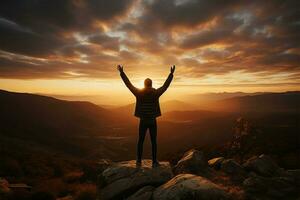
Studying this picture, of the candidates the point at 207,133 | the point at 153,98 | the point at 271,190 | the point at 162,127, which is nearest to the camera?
the point at 271,190

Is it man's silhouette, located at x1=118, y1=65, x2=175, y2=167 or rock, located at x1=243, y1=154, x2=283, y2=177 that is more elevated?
man's silhouette, located at x1=118, y1=65, x2=175, y2=167

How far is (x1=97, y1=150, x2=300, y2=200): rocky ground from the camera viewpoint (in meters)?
6.72

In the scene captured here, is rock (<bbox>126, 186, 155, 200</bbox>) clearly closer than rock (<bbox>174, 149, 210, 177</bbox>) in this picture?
Yes

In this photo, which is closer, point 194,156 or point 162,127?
point 194,156

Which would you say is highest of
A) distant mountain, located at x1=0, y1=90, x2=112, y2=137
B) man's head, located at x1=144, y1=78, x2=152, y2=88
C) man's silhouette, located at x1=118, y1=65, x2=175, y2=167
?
man's head, located at x1=144, y1=78, x2=152, y2=88

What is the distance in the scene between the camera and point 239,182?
30.3 ft

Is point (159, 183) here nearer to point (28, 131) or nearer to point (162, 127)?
point (28, 131)

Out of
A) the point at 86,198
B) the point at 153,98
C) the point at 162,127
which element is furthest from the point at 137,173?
the point at 162,127

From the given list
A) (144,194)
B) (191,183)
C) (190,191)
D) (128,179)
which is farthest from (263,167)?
(128,179)

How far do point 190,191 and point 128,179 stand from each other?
2.77m

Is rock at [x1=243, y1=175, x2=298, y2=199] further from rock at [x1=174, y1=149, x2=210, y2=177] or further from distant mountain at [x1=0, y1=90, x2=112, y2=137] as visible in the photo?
distant mountain at [x1=0, y1=90, x2=112, y2=137]

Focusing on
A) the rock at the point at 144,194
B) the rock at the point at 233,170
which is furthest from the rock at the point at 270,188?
the rock at the point at 144,194

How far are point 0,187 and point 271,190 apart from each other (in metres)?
13.3

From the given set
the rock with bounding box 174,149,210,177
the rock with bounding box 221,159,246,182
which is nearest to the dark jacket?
the rock with bounding box 174,149,210,177
